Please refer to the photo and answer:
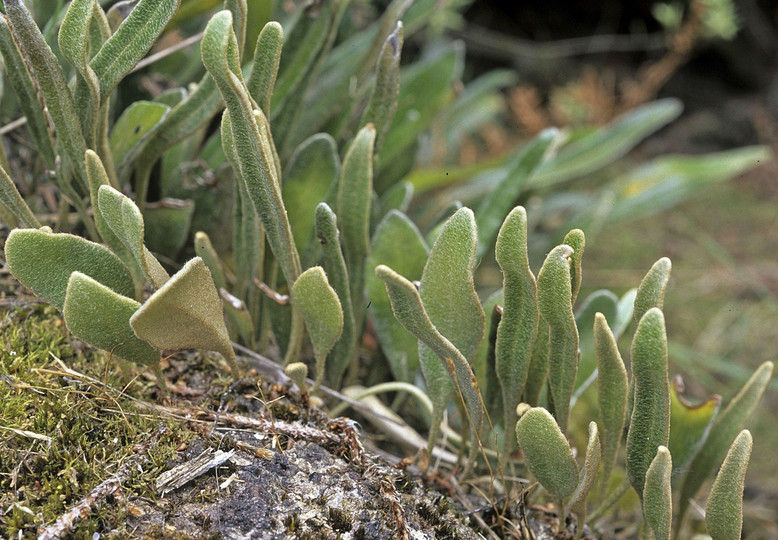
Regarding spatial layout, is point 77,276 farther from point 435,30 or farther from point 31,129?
point 435,30

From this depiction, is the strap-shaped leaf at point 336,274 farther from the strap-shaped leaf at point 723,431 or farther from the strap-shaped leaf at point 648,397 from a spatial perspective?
the strap-shaped leaf at point 723,431

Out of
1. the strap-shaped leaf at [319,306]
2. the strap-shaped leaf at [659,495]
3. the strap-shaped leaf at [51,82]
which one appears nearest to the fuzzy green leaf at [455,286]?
the strap-shaped leaf at [319,306]

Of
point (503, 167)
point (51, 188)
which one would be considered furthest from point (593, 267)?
point (51, 188)

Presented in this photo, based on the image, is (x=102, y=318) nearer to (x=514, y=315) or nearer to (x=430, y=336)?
(x=430, y=336)

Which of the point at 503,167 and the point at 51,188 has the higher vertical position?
the point at 51,188

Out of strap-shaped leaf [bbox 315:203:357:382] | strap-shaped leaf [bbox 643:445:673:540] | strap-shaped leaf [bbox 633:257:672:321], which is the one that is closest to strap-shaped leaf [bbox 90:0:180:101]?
strap-shaped leaf [bbox 315:203:357:382]

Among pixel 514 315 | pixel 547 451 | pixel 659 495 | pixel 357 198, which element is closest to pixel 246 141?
pixel 357 198

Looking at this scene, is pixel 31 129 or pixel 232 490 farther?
pixel 31 129
